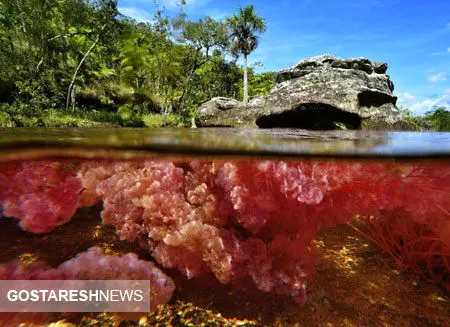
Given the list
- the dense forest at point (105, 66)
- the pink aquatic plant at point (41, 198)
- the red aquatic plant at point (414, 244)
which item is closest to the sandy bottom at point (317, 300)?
the red aquatic plant at point (414, 244)

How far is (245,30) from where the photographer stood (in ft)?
90.3

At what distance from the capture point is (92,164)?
4207 mm

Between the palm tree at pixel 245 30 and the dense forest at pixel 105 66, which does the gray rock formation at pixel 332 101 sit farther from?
the palm tree at pixel 245 30

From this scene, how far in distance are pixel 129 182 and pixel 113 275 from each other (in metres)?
0.91

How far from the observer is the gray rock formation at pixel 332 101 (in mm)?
8570

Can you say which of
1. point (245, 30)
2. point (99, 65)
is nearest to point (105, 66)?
point (99, 65)

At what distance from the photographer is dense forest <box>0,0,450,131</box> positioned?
1589cm

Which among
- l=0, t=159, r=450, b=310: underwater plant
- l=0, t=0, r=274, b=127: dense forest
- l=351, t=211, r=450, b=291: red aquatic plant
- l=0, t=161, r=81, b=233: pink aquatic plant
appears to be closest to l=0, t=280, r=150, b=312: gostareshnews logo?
l=0, t=159, r=450, b=310: underwater plant

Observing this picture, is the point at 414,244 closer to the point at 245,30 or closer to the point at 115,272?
the point at 115,272

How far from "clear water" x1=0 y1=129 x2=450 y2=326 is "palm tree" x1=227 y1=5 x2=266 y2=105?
24805 mm

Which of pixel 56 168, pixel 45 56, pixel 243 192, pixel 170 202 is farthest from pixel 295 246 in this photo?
pixel 45 56

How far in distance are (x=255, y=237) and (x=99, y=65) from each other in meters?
26.6

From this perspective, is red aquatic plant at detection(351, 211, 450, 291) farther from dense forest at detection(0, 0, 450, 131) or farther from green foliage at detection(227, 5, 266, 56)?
green foliage at detection(227, 5, 266, 56)

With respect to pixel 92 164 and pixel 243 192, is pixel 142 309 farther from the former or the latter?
pixel 92 164
